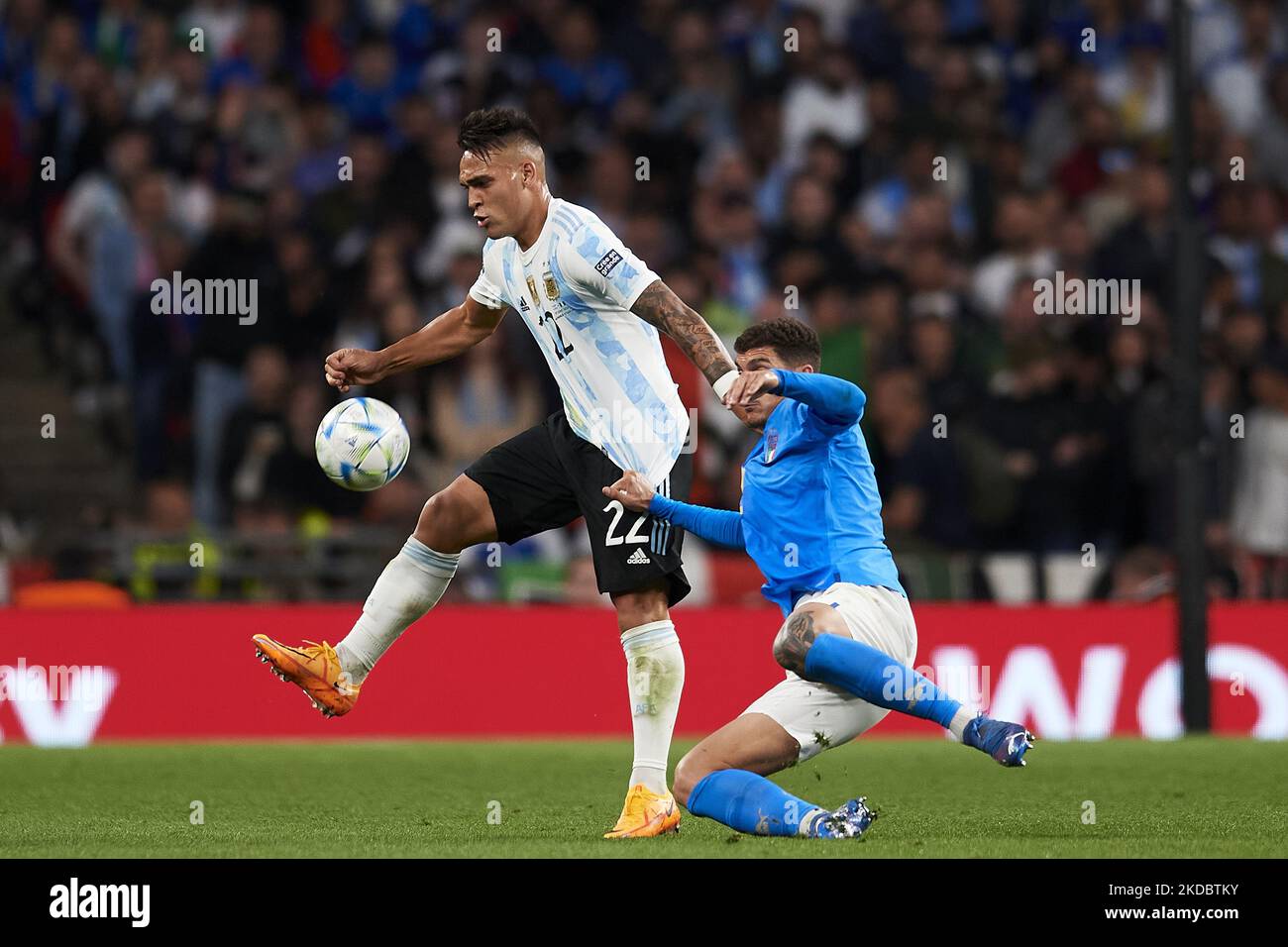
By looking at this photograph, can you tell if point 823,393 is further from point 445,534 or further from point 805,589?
point 445,534

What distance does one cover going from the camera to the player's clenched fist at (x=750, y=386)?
20.0ft

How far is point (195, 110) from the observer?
1493 centimetres

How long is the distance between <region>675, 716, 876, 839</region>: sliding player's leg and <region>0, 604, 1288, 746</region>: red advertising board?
4989 mm

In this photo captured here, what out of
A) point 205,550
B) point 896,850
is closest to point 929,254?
point 205,550

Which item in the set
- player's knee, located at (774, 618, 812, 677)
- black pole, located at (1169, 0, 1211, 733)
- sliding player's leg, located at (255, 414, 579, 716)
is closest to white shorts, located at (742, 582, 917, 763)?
player's knee, located at (774, 618, 812, 677)

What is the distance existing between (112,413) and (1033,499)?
6120mm

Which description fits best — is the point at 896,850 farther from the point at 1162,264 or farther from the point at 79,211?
the point at 79,211

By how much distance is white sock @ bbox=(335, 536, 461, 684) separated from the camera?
7520 millimetres

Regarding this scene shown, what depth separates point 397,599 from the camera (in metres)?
7.54

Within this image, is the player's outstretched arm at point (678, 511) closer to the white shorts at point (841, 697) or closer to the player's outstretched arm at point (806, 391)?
the white shorts at point (841, 697)

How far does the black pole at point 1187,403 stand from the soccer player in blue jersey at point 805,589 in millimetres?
5174

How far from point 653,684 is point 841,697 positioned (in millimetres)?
778
